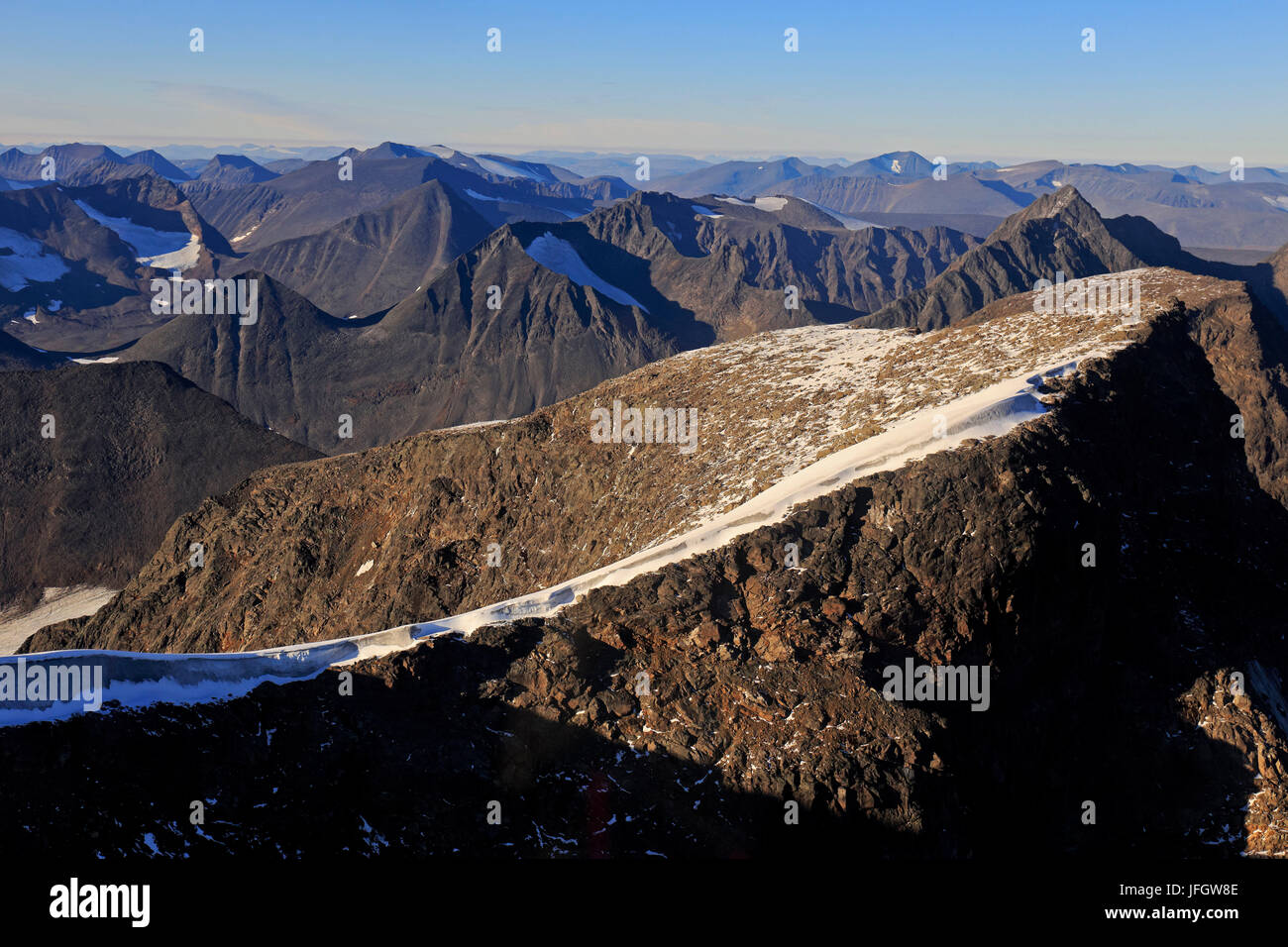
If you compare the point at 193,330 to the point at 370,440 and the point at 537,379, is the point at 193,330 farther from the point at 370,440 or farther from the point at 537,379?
the point at 537,379

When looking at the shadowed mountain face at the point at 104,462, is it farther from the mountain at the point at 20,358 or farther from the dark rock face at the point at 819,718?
the dark rock face at the point at 819,718

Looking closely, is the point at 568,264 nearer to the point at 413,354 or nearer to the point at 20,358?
the point at 413,354

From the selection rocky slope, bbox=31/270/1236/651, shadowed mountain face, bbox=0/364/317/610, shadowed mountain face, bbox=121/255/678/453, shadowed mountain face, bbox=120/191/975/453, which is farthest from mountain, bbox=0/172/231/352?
rocky slope, bbox=31/270/1236/651

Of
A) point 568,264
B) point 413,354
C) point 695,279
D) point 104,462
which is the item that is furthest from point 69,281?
point 104,462

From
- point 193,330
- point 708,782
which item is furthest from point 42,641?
point 193,330

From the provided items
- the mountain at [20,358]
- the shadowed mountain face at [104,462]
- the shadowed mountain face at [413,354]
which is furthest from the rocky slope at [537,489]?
the shadowed mountain face at [413,354]
